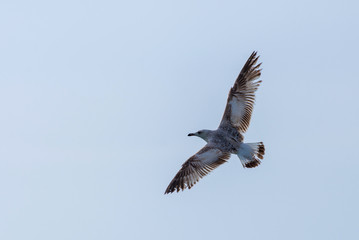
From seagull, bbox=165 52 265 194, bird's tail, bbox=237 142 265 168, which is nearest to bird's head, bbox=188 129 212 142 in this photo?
seagull, bbox=165 52 265 194

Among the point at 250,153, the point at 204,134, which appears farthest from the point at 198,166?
the point at 250,153

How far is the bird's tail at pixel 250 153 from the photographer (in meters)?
17.4

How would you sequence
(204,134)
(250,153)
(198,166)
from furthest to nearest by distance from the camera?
(204,134), (198,166), (250,153)

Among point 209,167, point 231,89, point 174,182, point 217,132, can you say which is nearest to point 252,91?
point 231,89

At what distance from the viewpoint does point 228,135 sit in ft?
59.1

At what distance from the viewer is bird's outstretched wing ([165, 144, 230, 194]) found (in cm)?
1798

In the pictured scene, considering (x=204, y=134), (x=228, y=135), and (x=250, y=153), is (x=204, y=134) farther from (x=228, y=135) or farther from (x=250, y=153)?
(x=250, y=153)

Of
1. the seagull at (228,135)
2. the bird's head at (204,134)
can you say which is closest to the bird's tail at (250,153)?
the seagull at (228,135)

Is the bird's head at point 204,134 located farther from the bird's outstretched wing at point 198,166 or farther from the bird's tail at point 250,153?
the bird's tail at point 250,153

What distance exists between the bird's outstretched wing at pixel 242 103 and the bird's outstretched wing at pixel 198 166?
107 cm

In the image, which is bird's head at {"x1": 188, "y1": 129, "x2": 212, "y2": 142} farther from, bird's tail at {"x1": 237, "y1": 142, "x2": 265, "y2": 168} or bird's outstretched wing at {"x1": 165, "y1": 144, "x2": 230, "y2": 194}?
bird's tail at {"x1": 237, "y1": 142, "x2": 265, "y2": 168}

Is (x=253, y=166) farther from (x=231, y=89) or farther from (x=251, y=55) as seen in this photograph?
(x=251, y=55)

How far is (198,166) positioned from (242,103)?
2.75m

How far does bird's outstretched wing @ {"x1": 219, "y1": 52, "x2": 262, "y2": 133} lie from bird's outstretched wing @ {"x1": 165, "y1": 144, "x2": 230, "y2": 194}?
3.51 ft
